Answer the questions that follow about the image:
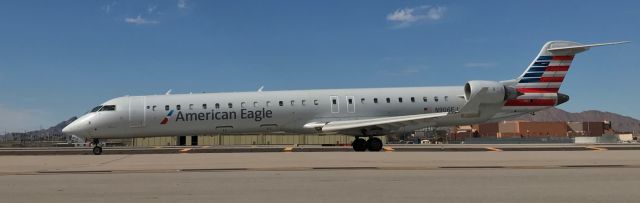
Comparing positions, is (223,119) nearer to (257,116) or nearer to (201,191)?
(257,116)

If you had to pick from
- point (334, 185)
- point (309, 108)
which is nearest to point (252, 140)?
point (309, 108)

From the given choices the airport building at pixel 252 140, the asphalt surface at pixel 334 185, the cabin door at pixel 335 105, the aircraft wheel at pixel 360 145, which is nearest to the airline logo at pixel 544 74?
the aircraft wheel at pixel 360 145

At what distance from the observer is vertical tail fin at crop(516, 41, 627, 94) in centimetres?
2884

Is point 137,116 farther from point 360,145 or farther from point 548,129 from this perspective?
point 548,129

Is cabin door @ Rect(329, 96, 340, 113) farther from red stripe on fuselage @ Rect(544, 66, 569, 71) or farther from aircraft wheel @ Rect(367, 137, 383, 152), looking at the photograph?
red stripe on fuselage @ Rect(544, 66, 569, 71)

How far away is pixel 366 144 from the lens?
2703 cm

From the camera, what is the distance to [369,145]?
26875mm

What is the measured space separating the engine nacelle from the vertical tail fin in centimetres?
197

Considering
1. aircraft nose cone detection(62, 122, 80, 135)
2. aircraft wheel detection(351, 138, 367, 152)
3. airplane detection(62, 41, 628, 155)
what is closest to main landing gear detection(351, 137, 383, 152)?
aircraft wheel detection(351, 138, 367, 152)

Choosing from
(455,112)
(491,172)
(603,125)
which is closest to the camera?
(491,172)

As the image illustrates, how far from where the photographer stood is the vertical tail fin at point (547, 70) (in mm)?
28844

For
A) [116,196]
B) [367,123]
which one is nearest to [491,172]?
[116,196]

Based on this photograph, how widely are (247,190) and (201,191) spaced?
0.68 meters

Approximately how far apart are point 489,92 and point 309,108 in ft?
27.6
